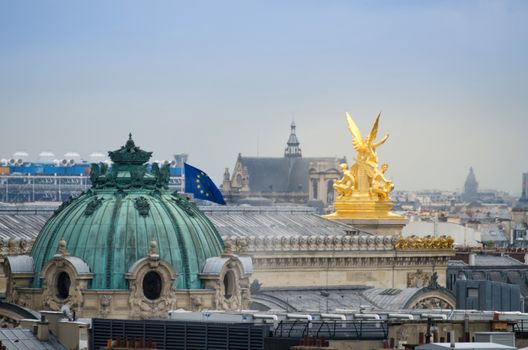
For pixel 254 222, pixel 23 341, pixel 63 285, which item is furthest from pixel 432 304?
pixel 23 341

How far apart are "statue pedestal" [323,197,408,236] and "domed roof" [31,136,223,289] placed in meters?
49.2

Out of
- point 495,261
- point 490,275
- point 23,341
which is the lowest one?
point 23,341

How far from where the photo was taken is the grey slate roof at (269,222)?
109625 mm

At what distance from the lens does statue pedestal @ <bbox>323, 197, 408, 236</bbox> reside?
411 feet

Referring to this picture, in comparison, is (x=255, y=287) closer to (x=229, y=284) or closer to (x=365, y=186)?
(x=229, y=284)

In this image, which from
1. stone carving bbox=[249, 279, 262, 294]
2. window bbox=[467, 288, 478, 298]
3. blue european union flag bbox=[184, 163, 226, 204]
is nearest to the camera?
window bbox=[467, 288, 478, 298]

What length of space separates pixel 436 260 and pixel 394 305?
23.6 m

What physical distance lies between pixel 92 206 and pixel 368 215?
172ft

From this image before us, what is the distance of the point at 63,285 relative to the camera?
241ft

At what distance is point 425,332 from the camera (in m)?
64.7

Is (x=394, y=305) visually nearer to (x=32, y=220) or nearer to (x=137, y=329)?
(x=32, y=220)

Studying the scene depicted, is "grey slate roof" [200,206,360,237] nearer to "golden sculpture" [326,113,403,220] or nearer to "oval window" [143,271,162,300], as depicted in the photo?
"golden sculpture" [326,113,403,220]

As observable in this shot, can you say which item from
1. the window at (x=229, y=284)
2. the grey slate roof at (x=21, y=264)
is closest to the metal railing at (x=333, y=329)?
the window at (x=229, y=284)

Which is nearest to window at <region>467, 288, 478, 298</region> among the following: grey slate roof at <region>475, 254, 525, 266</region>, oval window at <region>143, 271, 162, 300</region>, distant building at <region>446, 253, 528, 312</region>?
distant building at <region>446, 253, 528, 312</region>
